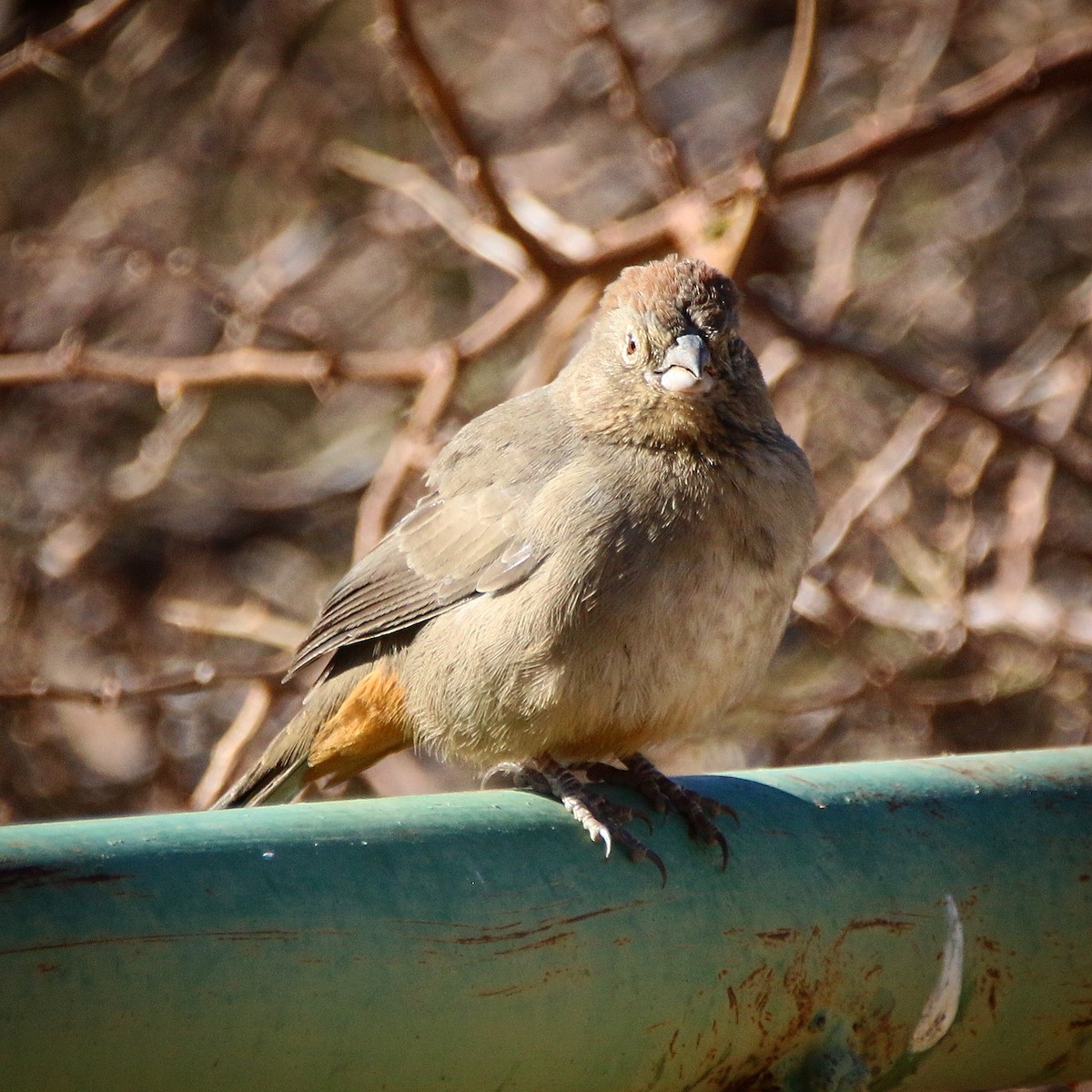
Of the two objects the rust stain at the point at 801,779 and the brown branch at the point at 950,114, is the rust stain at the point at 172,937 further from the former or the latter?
the brown branch at the point at 950,114

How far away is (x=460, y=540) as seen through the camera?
4129mm

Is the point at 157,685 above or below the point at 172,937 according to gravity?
below

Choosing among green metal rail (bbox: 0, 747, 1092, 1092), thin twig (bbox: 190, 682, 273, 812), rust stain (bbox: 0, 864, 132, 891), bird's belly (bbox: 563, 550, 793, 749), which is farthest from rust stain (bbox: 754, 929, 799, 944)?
thin twig (bbox: 190, 682, 273, 812)

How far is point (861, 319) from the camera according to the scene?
7371mm

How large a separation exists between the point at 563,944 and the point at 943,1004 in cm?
78

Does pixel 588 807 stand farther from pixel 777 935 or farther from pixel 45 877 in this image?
pixel 45 877

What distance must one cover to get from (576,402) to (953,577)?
2.69 meters

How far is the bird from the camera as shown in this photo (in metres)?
3.66

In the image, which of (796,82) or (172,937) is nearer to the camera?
(172,937)

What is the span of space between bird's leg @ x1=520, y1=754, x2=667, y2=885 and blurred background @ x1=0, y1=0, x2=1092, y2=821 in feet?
5.51

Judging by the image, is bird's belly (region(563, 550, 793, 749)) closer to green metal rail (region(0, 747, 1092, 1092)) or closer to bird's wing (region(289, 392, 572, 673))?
bird's wing (region(289, 392, 572, 673))

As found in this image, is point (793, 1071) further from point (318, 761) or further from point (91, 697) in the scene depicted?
point (91, 697)

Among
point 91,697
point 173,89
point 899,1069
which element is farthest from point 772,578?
point 173,89

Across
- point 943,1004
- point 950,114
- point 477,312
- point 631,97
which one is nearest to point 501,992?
point 943,1004
